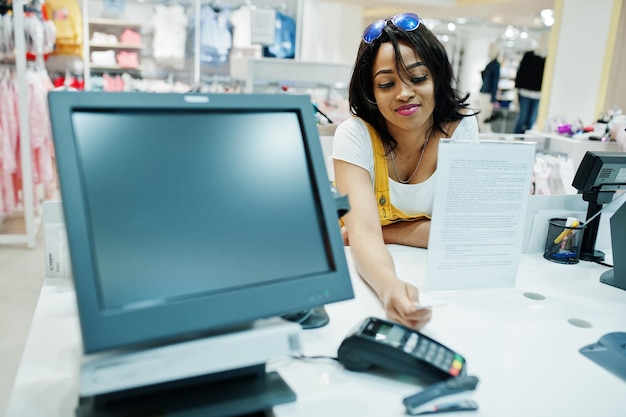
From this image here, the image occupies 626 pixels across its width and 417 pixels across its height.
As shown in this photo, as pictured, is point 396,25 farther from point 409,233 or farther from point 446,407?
point 446,407

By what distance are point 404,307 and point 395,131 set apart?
86 centimetres

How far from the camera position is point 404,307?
3.49 feet

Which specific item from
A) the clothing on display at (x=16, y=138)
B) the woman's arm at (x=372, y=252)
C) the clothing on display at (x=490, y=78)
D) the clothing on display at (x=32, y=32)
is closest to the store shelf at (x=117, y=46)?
the clothing on display at (x=32, y=32)

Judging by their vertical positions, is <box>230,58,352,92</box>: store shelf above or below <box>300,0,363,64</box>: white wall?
below

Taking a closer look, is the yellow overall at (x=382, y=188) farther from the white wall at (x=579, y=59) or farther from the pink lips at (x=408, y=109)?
the white wall at (x=579, y=59)

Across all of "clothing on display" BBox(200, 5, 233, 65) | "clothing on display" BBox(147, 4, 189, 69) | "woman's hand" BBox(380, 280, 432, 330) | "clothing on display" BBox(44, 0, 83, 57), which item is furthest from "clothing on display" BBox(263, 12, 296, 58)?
"woman's hand" BBox(380, 280, 432, 330)

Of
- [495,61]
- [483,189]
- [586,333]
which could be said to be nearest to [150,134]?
[483,189]

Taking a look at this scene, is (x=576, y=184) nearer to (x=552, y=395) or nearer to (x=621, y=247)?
(x=621, y=247)

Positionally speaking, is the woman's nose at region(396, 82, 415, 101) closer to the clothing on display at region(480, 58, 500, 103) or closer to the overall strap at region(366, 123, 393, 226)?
the overall strap at region(366, 123, 393, 226)

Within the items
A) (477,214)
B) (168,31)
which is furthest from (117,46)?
(477,214)

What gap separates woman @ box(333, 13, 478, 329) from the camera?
1571mm

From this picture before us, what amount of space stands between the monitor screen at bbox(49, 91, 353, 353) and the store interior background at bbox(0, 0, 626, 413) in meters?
1.80

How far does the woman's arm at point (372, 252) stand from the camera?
1.08 m

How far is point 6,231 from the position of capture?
4.52 m
